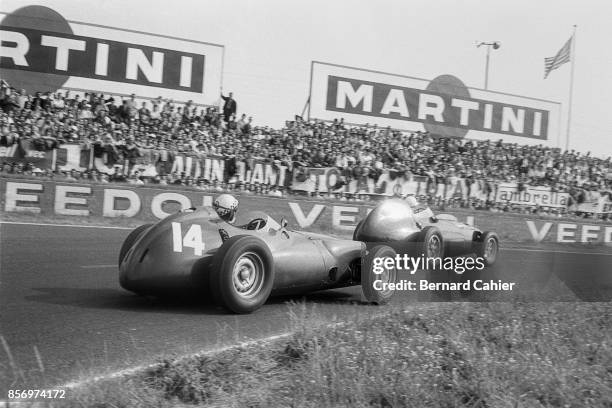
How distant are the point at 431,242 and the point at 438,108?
10.9 metres

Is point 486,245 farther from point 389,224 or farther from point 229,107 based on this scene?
point 229,107

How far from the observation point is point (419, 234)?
8.14m

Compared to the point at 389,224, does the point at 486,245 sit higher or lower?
lower

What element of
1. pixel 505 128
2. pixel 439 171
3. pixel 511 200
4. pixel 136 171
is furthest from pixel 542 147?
pixel 136 171

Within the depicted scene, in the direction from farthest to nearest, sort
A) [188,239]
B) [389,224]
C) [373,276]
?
[389,224] < [373,276] < [188,239]

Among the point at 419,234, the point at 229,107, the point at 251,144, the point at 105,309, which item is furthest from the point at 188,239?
the point at 229,107

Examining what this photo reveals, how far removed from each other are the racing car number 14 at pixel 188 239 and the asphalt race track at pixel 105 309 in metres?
0.55

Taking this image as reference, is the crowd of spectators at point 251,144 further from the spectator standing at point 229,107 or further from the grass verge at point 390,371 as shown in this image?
the grass verge at point 390,371

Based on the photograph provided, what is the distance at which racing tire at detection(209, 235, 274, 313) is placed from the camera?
552 cm

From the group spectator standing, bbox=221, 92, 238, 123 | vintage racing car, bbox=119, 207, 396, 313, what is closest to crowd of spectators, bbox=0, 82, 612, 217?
spectator standing, bbox=221, 92, 238, 123

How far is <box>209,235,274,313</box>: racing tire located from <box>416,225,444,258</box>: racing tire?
8.32 ft

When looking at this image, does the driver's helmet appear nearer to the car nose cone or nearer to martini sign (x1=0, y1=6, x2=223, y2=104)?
the car nose cone

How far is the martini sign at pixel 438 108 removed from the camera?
1766cm

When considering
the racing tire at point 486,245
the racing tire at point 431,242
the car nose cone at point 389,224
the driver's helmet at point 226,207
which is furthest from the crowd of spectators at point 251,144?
the driver's helmet at point 226,207
